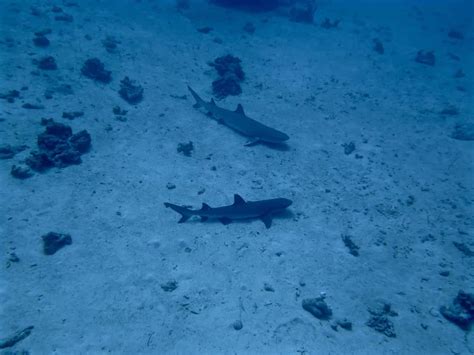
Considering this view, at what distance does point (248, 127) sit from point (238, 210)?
4090mm

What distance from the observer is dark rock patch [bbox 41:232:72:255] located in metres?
6.48

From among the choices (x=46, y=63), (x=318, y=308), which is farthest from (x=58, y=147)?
(x=318, y=308)

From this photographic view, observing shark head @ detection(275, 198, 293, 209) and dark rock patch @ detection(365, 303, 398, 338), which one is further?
shark head @ detection(275, 198, 293, 209)

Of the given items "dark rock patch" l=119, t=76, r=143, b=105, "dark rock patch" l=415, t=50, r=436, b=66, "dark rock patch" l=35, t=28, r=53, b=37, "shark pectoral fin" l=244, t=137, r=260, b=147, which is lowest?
"shark pectoral fin" l=244, t=137, r=260, b=147

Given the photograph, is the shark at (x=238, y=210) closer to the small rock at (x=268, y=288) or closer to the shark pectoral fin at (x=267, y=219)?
the shark pectoral fin at (x=267, y=219)

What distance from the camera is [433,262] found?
723cm

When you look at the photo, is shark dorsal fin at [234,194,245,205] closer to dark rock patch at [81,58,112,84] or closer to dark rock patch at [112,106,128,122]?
dark rock patch at [112,106,128,122]

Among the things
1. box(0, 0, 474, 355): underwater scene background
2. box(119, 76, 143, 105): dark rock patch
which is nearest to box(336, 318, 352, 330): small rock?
box(0, 0, 474, 355): underwater scene background

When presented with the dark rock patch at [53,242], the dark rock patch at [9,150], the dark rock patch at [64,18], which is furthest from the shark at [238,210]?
the dark rock patch at [64,18]

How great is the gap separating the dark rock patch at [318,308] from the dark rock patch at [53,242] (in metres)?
5.44

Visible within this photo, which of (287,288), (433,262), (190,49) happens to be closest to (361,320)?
(287,288)

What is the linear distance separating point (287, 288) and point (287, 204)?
2322 millimetres

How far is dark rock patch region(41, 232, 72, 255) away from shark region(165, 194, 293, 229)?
7.88ft

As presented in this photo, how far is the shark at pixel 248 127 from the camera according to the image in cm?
1045
